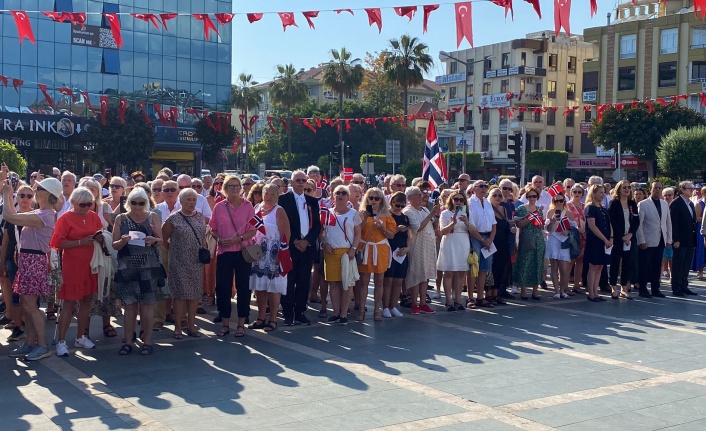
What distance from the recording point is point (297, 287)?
411 inches

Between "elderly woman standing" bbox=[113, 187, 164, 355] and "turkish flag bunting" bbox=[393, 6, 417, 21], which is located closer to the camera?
"elderly woman standing" bbox=[113, 187, 164, 355]

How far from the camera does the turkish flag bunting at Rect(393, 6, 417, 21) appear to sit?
13938mm

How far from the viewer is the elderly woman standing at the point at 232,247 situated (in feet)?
31.4

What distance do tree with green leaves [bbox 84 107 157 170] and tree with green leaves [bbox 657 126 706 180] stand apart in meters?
30.5

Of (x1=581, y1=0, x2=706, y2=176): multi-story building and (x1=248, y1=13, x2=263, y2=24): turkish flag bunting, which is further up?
(x1=581, y1=0, x2=706, y2=176): multi-story building

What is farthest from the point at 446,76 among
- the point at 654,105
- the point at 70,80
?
the point at 70,80

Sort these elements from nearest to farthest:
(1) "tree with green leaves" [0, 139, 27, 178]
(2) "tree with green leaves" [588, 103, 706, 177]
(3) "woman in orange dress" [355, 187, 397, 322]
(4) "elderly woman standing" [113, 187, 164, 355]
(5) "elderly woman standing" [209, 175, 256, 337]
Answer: (4) "elderly woman standing" [113, 187, 164, 355], (5) "elderly woman standing" [209, 175, 256, 337], (3) "woman in orange dress" [355, 187, 397, 322], (1) "tree with green leaves" [0, 139, 27, 178], (2) "tree with green leaves" [588, 103, 706, 177]

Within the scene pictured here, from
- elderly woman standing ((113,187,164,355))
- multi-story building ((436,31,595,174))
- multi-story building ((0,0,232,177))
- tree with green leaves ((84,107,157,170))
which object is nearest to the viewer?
elderly woman standing ((113,187,164,355))

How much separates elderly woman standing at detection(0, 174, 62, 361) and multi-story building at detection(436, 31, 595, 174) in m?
64.7

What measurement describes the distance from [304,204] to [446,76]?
69.9 metres

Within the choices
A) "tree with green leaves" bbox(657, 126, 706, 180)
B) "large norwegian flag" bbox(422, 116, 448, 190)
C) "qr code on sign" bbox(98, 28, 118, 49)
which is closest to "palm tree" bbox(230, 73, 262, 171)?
"qr code on sign" bbox(98, 28, 118, 49)

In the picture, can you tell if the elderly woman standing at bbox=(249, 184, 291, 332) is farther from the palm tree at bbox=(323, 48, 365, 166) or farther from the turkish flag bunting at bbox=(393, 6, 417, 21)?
the palm tree at bbox=(323, 48, 365, 166)

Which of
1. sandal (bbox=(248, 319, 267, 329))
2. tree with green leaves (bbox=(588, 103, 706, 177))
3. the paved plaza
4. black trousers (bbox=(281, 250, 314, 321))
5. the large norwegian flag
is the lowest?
the paved plaza

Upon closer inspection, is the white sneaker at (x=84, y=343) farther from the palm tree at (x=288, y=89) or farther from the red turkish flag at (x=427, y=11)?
the palm tree at (x=288, y=89)
